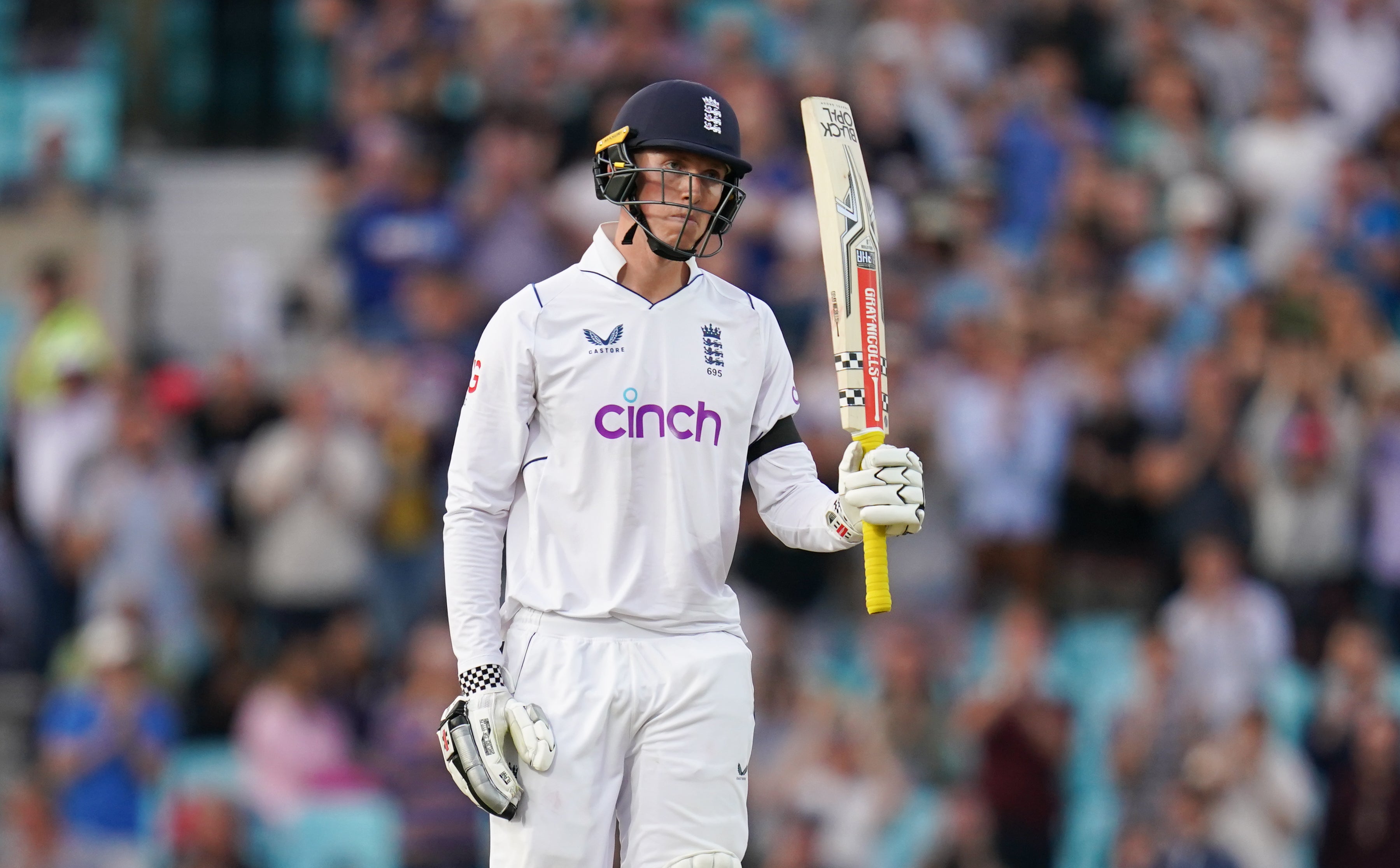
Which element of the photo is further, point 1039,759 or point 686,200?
point 1039,759

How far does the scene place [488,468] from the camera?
17.8 ft

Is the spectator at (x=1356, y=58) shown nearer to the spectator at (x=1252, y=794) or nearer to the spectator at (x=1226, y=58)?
the spectator at (x=1226, y=58)

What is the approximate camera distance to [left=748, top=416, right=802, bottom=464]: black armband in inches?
227

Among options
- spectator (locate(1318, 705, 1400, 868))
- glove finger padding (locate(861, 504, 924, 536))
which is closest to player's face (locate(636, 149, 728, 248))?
glove finger padding (locate(861, 504, 924, 536))

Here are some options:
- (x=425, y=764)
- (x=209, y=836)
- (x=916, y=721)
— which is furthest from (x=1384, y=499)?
(x=209, y=836)

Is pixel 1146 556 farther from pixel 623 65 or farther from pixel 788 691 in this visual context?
pixel 623 65

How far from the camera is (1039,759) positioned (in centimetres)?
1032

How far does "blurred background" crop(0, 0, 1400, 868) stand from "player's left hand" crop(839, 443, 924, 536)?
16.6 ft

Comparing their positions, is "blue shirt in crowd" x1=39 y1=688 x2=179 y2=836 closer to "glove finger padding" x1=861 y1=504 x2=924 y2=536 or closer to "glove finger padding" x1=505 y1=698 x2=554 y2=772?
"glove finger padding" x1=505 y1=698 x2=554 y2=772

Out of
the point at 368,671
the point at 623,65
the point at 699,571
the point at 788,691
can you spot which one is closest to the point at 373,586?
the point at 368,671

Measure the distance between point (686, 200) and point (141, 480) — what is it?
6465 millimetres

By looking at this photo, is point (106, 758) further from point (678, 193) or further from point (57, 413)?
point (678, 193)

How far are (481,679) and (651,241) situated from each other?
1.26 metres

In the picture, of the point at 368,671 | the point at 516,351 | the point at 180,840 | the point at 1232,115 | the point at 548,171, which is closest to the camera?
the point at 516,351
